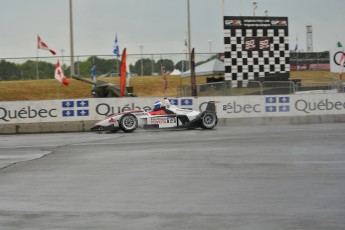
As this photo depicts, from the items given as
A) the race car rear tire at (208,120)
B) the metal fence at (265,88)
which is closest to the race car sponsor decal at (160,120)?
the race car rear tire at (208,120)

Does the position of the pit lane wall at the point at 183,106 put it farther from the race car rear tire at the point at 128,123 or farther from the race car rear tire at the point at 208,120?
the race car rear tire at the point at 128,123

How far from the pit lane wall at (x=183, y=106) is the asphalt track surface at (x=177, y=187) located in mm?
9088

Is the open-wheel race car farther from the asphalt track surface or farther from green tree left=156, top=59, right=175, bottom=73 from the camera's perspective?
green tree left=156, top=59, right=175, bottom=73

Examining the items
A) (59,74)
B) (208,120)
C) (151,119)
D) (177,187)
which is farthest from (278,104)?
(177,187)

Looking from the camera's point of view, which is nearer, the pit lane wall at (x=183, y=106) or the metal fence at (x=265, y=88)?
the pit lane wall at (x=183, y=106)

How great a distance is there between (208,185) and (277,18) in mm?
23171

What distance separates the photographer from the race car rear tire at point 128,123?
64.3 ft

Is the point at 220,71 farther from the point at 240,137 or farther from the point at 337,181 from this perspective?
the point at 337,181

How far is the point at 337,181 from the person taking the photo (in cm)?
804

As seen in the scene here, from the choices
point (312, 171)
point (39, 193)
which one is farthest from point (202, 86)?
point (39, 193)

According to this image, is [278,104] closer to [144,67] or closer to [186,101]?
[186,101]

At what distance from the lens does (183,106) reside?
23125mm

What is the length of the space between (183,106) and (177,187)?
50.3 ft

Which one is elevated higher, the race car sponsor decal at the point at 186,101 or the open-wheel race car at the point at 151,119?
the race car sponsor decal at the point at 186,101
